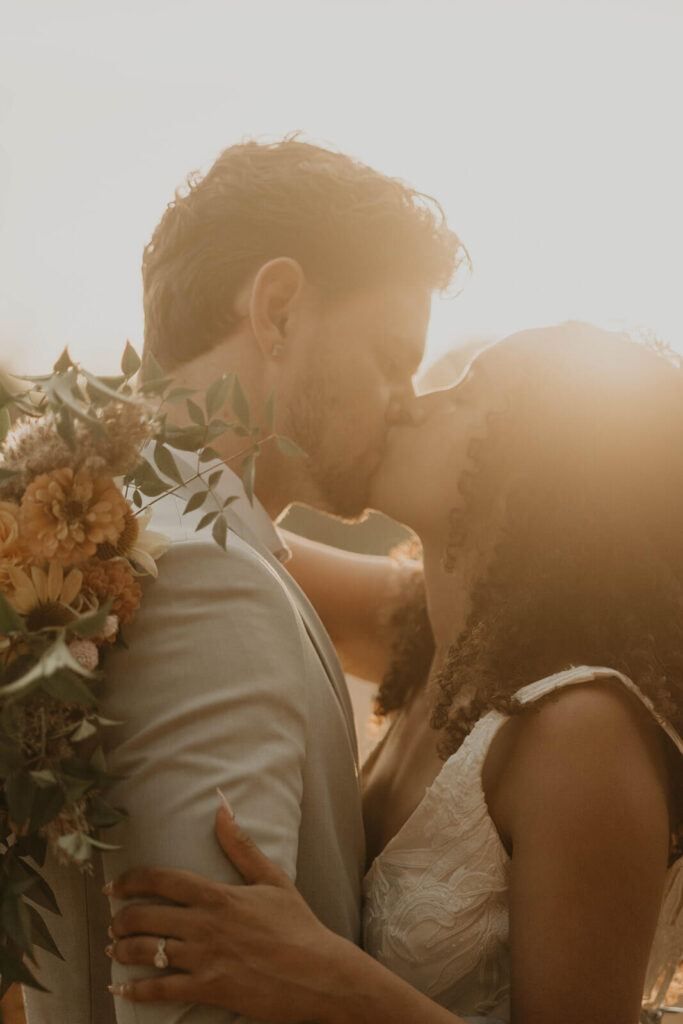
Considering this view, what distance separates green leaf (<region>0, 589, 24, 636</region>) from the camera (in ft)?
3.81

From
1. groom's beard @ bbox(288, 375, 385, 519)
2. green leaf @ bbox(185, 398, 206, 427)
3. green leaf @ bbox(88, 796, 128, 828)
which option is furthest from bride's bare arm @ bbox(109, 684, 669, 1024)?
groom's beard @ bbox(288, 375, 385, 519)

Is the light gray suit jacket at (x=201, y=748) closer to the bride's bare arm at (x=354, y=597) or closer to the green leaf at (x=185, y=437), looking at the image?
the green leaf at (x=185, y=437)

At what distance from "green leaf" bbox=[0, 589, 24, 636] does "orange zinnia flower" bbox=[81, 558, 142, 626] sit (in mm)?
146

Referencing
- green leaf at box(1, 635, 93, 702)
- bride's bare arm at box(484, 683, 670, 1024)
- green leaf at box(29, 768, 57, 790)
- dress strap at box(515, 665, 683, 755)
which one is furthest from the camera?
dress strap at box(515, 665, 683, 755)

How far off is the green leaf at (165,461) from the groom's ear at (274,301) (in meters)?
0.99

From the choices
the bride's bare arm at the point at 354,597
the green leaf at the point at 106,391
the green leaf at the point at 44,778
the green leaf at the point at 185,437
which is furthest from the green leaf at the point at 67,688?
the bride's bare arm at the point at 354,597

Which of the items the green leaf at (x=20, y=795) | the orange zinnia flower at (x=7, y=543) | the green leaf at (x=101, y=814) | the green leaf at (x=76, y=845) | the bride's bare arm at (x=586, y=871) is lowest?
the bride's bare arm at (x=586, y=871)

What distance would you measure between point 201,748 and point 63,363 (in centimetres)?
56

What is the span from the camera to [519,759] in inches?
70.1

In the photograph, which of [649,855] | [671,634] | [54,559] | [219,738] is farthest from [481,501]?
[54,559]

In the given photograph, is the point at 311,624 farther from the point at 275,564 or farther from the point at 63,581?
the point at 63,581

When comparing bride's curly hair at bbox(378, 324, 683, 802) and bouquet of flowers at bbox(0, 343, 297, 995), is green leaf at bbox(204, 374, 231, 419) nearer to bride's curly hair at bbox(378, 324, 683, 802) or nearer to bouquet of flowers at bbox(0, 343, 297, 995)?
bouquet of flowers at bbox(0, 343, 297, 995)

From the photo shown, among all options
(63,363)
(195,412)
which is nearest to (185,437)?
(195,412)

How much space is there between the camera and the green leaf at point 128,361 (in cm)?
137
